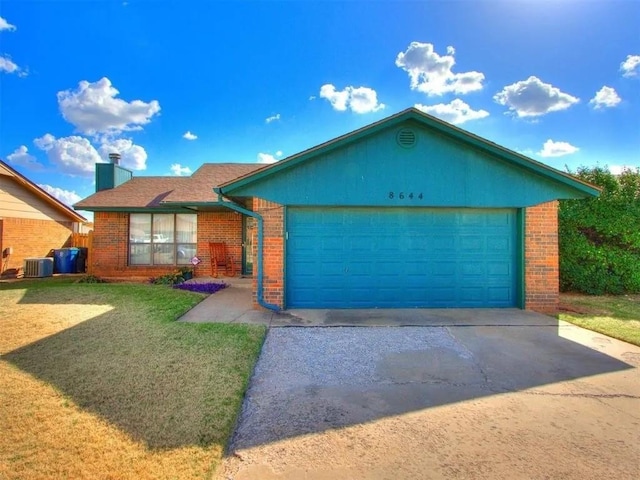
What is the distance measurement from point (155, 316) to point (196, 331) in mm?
1629

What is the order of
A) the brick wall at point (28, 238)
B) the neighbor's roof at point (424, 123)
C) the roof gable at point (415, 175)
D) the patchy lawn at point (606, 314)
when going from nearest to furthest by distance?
the patchy lawn at point (606, 314) < the neighbor's roof at point (424, 123) < the roof gable at point (415, 175) < the brick wall at point (28, 238)

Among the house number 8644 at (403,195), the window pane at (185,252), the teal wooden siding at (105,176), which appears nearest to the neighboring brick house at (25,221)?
the teal wooden siding at (105,176)

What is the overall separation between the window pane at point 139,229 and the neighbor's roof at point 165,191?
70 cm

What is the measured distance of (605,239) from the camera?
9852mm

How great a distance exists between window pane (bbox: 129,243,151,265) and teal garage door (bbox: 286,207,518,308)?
811cm

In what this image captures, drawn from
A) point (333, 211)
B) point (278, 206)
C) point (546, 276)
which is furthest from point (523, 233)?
point (278, 206)

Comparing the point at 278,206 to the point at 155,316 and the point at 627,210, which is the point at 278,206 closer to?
the point at 155,316

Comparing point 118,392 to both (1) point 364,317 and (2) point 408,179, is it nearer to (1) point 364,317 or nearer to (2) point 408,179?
(1) point 364,317

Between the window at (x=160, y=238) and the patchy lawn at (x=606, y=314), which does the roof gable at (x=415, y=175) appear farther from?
the window at (x=160, y=238)

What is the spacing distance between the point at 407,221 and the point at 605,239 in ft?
22.1

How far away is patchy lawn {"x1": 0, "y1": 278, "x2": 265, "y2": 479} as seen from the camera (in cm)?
250

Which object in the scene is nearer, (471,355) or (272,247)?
(471,355)

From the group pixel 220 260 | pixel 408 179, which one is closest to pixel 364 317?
pixel 408 179

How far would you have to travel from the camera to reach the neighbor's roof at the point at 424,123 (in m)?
7.26
